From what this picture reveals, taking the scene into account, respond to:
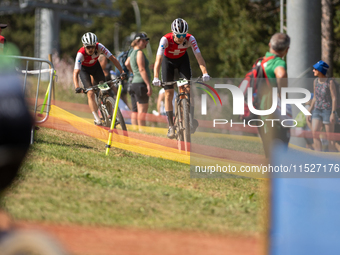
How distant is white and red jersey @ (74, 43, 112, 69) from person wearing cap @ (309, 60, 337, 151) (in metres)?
3.73

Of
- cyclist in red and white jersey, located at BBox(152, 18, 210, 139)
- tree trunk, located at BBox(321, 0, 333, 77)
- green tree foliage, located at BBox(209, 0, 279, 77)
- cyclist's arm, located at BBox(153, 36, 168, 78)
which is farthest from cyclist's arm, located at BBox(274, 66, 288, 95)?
green tree foliage, located at BBox(209, 0, 279, 77)

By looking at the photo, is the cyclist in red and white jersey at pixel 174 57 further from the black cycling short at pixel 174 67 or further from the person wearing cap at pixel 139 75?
the person wearing cap at pixel 139 75

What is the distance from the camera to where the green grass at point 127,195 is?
4.58m

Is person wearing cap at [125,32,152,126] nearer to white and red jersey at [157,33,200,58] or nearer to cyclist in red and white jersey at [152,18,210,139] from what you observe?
cyclist in red and white jersey at [152,18,210,139]

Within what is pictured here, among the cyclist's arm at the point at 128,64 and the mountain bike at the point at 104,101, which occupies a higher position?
the cyclist's arm at the point at 128,64

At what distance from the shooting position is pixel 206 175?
6836 millimetres

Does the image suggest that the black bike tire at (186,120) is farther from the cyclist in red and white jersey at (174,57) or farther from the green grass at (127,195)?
the green grass at (127,195)

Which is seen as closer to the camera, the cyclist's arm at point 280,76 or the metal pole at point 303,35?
the cyclist's arm at point 280,76

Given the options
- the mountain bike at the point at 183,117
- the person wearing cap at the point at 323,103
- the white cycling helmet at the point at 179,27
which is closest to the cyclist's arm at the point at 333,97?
the person wearing cap at the point at 323,103

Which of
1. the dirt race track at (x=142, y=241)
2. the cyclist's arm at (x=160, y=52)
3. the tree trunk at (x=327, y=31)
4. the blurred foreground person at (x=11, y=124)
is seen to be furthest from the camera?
the tree trunk at (x=327, y=31)

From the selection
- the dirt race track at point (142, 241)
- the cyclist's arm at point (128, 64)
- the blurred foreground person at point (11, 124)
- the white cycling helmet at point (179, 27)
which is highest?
the white cycling helmet at point (179, 27)

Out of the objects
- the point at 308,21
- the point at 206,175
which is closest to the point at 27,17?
the point at 308,21

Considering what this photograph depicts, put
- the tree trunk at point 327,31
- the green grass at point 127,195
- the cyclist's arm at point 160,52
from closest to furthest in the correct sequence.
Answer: the green grass at point 127,195
the cyclist's arm at point 160,52
the tree trunk at point 327,31

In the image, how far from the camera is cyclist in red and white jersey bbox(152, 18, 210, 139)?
7.89 meters
